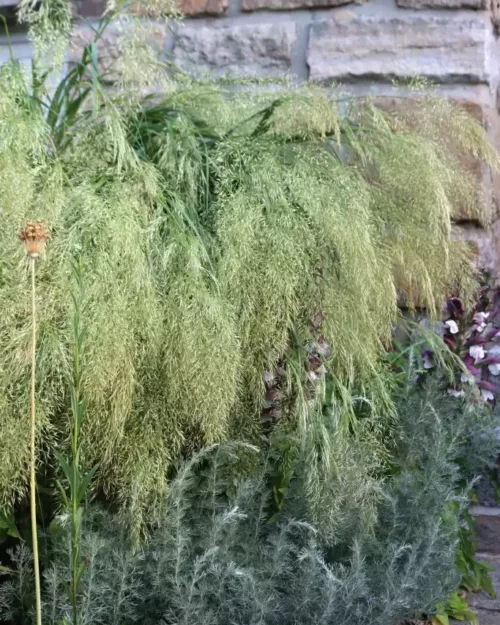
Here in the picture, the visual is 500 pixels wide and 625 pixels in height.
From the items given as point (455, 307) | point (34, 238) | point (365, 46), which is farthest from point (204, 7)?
point (34, 238)

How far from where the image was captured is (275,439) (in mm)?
1282

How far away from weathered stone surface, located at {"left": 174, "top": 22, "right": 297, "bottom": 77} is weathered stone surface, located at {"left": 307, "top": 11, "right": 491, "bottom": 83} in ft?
0.25

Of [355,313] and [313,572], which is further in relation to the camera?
[355,313]

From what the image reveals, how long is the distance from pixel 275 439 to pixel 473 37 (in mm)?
1130

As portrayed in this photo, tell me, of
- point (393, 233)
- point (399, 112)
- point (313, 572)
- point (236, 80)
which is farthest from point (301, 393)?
point (399, 112)

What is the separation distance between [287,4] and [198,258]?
103 cm

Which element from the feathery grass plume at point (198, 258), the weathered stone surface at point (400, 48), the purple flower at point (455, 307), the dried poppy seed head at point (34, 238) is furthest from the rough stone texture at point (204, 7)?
the dried poppy seed head at point (34, 238)

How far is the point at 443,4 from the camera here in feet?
6.23

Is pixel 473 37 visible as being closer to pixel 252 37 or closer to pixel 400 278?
pixel 252 37

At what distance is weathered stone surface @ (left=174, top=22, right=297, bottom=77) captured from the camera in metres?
2.00

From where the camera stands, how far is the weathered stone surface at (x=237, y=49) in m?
2.00

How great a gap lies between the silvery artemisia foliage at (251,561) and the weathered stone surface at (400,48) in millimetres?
924

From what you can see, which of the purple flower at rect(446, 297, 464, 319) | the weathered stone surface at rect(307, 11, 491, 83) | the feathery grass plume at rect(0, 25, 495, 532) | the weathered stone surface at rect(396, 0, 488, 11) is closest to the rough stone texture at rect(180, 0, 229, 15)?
the weathered stone surface at rect(307, 11, 491, 83)

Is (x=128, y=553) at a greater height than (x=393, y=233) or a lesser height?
lesser
